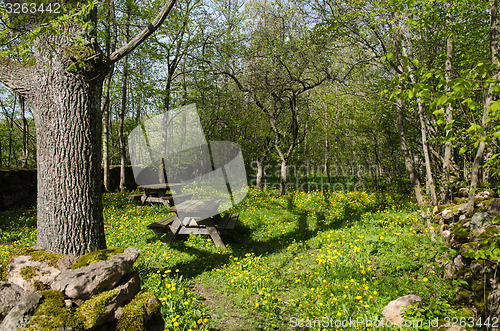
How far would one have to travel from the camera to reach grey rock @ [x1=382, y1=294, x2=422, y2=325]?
327 centimetres

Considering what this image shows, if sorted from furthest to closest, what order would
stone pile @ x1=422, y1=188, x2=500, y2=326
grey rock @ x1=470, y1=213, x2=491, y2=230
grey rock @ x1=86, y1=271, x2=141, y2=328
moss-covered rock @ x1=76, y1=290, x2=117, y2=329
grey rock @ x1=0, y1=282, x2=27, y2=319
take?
grey rock @ x1=470, y1=213, x2=491, y2=230, stone pile @ x1=422, y1=188, x2=500, y2=326, grey rock @ x1=86, y1=271, x2=141, y2=328, moss-covered rock @ x1=76, y1=290, x2=117, y2=329, grey rock @ x1=0, y1=282, x2=27, y2=319

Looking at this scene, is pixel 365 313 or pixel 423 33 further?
pixel 423 33

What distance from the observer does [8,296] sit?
248 centimetres

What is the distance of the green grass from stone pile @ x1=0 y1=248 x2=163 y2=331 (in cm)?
69

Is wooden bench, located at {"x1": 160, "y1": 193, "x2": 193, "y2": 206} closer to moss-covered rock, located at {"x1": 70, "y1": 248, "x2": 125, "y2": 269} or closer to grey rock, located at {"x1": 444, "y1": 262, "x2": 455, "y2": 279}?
moss-covered rock, located at {"x1": 70, "y1": 248, "x2": 125, "y2": 269}

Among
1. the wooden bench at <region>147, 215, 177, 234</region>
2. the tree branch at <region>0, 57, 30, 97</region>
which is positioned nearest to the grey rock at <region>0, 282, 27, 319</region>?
the tree branch at <region>0, 57, 30, 97</region>

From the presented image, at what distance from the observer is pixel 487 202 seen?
4449 millimetres

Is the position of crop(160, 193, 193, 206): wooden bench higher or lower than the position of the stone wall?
lower

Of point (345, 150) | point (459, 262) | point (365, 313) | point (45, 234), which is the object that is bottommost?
point (365, 313)

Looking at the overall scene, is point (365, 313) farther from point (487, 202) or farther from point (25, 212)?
point (25, 212)

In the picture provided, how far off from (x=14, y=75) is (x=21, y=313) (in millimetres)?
3067

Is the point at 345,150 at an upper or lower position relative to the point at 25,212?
upper

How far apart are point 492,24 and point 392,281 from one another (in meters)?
4.79

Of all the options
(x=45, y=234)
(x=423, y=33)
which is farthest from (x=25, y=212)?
(x=423, y=33)
